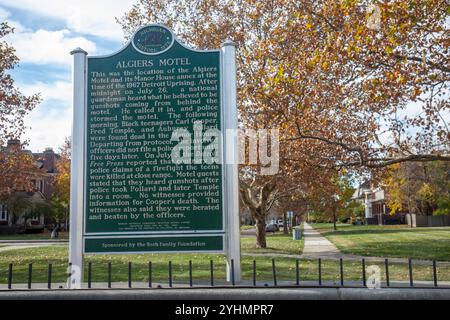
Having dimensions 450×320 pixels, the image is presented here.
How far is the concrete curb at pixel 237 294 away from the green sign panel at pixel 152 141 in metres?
1.19

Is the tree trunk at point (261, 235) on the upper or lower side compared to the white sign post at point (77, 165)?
lower

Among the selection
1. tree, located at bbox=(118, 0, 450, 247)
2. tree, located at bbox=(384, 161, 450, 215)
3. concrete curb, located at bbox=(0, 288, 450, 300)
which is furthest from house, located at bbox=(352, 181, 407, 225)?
concrete curb, located at bbox=(0, 288, 450, 300)

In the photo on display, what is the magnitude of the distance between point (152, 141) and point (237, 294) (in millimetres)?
3065

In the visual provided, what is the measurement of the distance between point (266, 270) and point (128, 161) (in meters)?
5.92

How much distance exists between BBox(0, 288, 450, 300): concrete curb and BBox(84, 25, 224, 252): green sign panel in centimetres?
119

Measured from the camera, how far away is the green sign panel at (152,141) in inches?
328

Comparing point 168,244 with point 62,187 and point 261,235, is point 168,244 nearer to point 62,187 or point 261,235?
point 261,235

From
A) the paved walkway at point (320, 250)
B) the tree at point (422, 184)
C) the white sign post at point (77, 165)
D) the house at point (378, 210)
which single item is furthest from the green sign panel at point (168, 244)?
the house at point (378, 210)

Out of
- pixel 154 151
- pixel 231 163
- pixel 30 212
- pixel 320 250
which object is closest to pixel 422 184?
pixel 320 250

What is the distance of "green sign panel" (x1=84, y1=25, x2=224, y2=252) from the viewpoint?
8.34 metres

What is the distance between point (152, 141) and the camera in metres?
8.51


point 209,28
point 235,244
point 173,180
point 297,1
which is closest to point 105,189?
point 173,180

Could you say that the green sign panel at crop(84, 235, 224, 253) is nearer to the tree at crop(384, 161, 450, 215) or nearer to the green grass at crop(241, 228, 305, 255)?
the green grass at crop(241, 228, 305, 255)

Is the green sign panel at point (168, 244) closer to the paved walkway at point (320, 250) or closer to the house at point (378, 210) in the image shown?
the paved walkway at point (320, 250)
